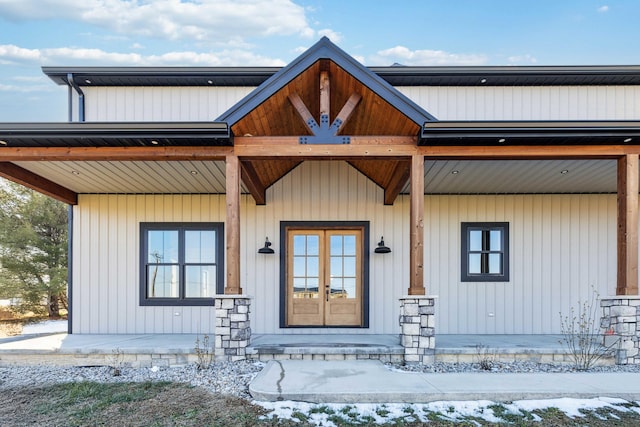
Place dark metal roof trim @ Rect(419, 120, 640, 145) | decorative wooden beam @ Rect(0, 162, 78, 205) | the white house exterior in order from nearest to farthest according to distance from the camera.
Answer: dark metal roof trim @ Rect(419, 120, 640, 145)
decorative wooden beam @ Rect(0, 162, 78, 205)
the white house exterior

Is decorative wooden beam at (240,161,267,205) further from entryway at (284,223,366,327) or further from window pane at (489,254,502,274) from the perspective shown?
window pane at (489,254,502,274)

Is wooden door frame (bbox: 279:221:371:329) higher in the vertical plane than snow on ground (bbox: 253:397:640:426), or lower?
higher

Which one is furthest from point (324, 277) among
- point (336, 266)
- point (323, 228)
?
point (323, 228)

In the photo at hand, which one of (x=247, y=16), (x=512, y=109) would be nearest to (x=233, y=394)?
(x=512, y=109)

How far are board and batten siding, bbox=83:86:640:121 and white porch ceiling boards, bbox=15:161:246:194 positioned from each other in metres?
1.38

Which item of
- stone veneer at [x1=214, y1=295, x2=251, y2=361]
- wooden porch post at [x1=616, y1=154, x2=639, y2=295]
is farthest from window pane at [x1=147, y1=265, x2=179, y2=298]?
wooden porch post at [x1=616, y1=154, x2=639, y2=295]

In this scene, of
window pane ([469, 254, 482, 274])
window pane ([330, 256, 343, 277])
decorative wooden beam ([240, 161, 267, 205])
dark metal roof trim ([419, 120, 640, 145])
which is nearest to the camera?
dark metal roof trim ([419, 120, 640, 145])

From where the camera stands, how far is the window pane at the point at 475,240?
7855 millimetres

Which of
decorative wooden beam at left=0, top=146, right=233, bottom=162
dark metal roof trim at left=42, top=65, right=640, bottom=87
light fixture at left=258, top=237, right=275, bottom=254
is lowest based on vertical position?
light fixture at left=258, top=237, right=275, bottom=254

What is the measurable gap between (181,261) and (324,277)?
2.81 metres

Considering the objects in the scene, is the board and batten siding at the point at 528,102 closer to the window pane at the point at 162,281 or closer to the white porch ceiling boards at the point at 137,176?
the white porch ceiling boards at the point at 137,176

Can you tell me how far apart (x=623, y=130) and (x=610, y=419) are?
3566mm

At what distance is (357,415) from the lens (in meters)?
3.64

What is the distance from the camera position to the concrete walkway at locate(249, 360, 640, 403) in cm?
396
